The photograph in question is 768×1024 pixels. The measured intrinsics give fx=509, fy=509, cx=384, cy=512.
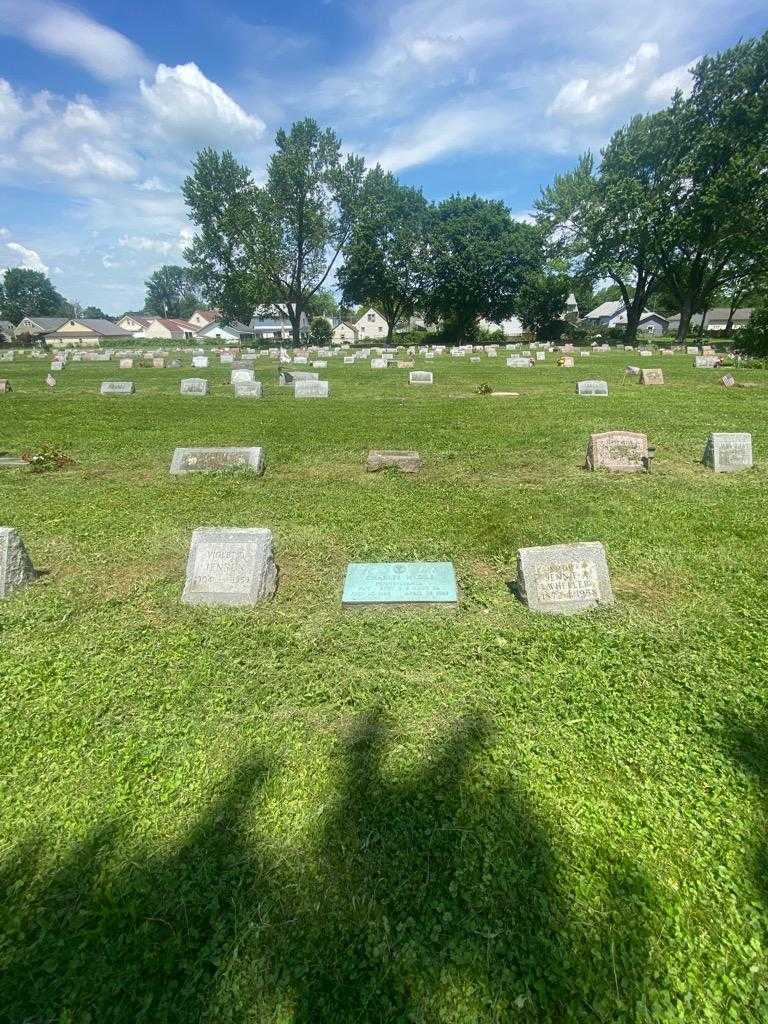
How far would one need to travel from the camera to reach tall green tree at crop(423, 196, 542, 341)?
1914 inches

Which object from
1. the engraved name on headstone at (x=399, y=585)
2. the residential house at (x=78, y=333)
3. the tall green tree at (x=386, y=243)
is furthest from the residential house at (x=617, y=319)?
the engraved name on headstone at (x=399, y=585)

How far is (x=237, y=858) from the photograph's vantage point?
98.3 inches

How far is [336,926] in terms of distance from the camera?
87.4 inches

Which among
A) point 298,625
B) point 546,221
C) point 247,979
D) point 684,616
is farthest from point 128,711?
point 546,221

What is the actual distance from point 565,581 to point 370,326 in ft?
284

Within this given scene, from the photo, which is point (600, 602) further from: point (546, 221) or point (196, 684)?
point (546, 221)

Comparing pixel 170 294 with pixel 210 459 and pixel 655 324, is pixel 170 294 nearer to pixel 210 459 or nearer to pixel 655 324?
pixel 655 324

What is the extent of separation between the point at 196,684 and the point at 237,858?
56.8 inches

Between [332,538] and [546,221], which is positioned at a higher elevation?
[546,221]

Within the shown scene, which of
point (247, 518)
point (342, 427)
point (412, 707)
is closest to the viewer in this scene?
point (412, 707)

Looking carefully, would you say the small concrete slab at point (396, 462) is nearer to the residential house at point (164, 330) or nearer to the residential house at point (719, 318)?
the residential house at point (719, 318)

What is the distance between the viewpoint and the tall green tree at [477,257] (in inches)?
1914

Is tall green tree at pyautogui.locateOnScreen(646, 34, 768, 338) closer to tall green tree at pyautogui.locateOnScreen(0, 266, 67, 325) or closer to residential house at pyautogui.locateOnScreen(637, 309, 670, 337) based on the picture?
residential house at pyautogui.locateOnScreen(637, 309, 670, 337)

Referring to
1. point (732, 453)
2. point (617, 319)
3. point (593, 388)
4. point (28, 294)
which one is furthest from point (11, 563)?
point (28, 294)
